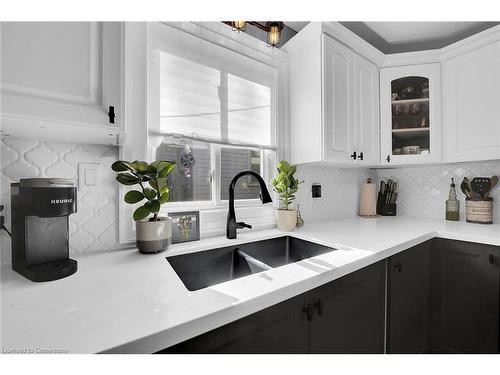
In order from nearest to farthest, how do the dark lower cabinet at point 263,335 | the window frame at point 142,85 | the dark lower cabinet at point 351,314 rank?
the dark lower cabinet at point 263,335 < the dark lower cabinet at point 351,314 < the window frame at point 142,85

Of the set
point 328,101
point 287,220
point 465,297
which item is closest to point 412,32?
point 328,101

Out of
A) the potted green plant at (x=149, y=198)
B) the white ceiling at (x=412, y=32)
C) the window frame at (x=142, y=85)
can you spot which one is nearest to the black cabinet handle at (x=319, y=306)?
the potted green plant at (x=149, y=198)

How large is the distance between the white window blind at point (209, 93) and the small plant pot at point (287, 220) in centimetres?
49

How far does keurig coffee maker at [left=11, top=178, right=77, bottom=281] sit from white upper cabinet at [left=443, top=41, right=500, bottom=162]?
A: 2.39 metres

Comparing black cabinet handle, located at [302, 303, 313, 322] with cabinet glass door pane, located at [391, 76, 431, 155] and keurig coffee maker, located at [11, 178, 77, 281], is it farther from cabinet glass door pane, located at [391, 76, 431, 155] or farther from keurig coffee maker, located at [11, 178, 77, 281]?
cabinet glass door pane, located at [391, 76, 431, 155]

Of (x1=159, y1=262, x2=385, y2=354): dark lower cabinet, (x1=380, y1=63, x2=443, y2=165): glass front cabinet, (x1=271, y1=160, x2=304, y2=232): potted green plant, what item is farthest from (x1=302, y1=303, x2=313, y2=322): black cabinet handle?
(x1=380, y1=63, x2=443, y2=165): glass front cabinet

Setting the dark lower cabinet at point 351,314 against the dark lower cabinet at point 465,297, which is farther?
the dark lower cabinet at point 465,297

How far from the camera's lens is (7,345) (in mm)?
465

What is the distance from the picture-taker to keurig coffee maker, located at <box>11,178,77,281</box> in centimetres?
77

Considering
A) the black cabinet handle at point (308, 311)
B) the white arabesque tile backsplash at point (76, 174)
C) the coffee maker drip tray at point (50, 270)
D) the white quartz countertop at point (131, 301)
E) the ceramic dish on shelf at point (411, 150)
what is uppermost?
the ceramic dish on shelf at point (411, 150)

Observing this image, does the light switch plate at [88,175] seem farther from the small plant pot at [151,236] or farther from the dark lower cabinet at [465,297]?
the dark lower cabinet at [465,297]

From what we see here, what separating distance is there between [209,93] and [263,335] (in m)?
1.30

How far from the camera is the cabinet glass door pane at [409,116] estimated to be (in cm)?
193
